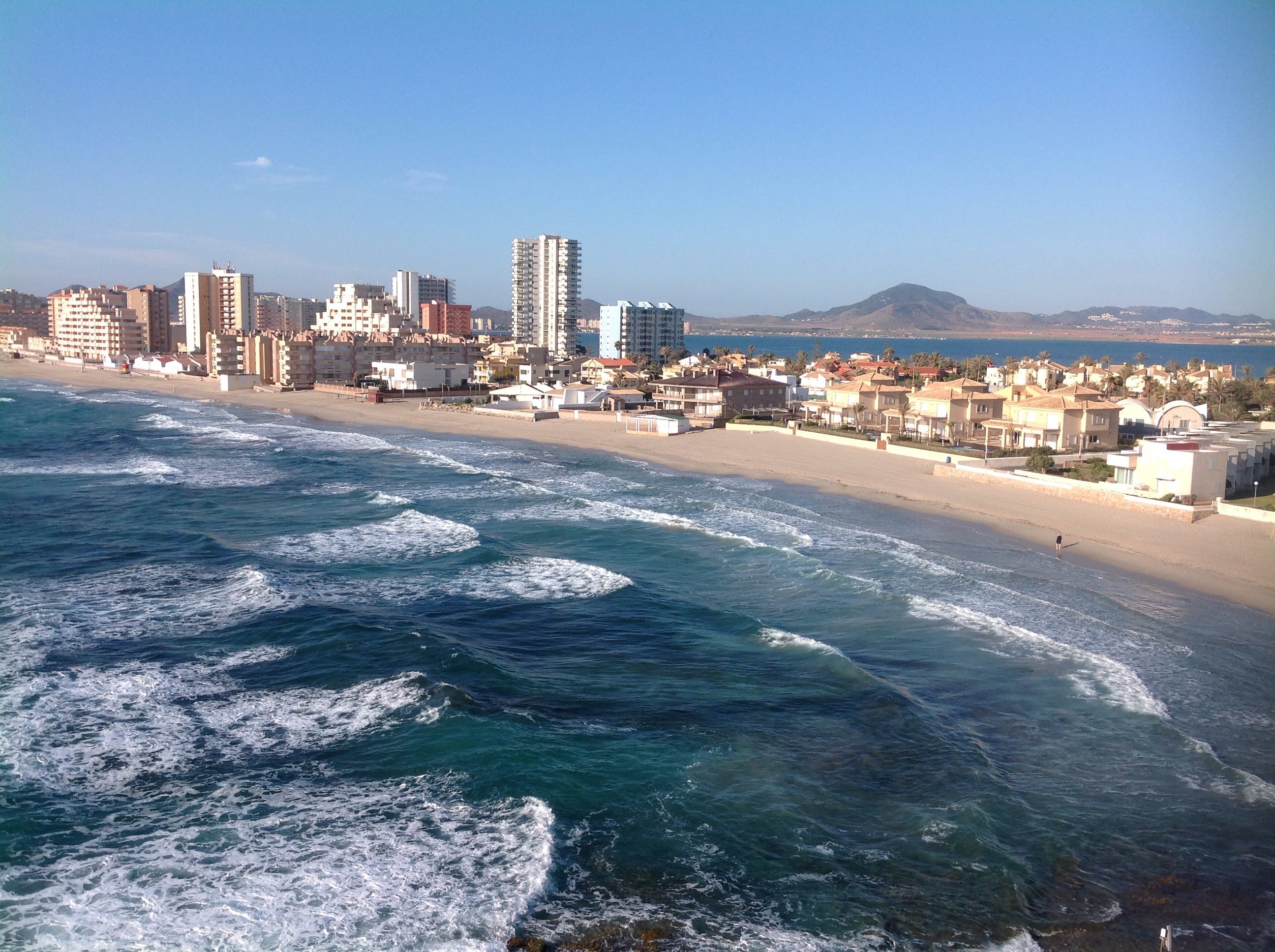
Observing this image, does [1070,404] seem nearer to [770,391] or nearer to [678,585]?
[770,391]

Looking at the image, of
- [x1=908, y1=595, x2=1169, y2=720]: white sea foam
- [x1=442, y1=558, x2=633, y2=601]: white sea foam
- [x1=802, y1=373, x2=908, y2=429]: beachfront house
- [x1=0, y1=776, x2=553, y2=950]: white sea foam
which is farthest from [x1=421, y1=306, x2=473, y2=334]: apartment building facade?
[x1=0, y1=776, x2=553, y2=950]: white sea foam

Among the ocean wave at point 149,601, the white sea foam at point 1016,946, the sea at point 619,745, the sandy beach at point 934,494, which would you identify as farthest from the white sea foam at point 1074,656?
the ocean wave at point 149,601

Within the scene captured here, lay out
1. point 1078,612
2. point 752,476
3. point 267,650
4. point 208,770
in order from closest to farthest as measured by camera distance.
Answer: point 208,770 → point 267,650 → point 1078,612 → point 752,476

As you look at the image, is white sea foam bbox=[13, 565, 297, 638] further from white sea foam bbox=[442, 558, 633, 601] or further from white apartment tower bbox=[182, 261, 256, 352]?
white apartment tower bbox=[182, 261, 256, 352]

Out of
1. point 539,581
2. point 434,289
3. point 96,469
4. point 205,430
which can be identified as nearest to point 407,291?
point 434,289

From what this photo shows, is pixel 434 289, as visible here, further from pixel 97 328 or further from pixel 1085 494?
pixel 1085 494

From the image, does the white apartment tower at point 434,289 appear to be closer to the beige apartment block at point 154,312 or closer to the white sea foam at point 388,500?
the beige apartment block at point 154,312

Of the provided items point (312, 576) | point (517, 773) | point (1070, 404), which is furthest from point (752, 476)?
point (517, 773)
